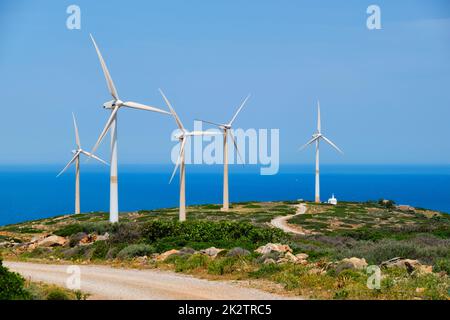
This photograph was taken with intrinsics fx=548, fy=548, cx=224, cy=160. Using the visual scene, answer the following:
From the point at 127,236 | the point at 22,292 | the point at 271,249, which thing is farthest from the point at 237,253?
the point at 22,292

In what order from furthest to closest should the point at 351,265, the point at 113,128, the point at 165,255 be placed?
the point at 113,128
the point at 165,255
the point at 351,265

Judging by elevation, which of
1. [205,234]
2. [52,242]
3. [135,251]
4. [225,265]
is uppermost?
[225,265]

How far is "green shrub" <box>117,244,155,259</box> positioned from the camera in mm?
30119

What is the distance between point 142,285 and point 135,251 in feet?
31.0

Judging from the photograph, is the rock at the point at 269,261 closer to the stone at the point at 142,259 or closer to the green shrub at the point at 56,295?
the stone at the point at 142,259

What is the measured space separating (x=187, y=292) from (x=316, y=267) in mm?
6785

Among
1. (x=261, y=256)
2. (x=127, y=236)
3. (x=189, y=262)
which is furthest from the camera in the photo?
(x=127, y=236)

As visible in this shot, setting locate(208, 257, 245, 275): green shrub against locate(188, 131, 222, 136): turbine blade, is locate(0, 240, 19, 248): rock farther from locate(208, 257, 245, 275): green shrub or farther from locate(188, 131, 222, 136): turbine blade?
locate(188, 131, 222, 136): turbine blade

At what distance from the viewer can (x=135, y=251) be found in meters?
30.4

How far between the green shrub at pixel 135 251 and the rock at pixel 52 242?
8870mm

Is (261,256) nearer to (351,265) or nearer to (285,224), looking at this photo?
(351,265)
